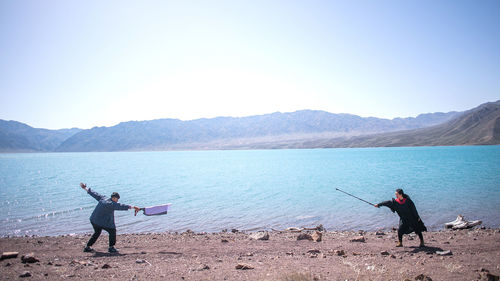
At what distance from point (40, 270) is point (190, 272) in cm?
357

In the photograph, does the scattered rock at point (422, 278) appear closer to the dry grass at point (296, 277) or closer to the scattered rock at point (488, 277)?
the scattered rock at point (488, 277)

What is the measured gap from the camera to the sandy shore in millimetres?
6617

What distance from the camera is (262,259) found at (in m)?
8.36

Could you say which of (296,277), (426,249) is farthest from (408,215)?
(296,277)

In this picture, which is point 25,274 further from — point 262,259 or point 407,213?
point 407,213

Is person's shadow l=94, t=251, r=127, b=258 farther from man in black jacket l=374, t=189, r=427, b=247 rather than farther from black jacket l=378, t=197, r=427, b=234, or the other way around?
black jacket l=378, t=197, r=427, b=234

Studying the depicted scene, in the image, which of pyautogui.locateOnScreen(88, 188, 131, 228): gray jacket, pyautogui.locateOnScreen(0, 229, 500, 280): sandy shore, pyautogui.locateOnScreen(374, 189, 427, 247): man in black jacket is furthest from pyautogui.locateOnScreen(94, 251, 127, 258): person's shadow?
pyautogui.locateOnScreen(374, 189, 427, 247): man in black jacket

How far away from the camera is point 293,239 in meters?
11.7

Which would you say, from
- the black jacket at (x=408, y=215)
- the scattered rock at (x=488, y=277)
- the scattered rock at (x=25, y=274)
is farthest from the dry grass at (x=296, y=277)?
the scattered rock at (x=25, y=274)

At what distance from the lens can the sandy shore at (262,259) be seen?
6617 millimetres

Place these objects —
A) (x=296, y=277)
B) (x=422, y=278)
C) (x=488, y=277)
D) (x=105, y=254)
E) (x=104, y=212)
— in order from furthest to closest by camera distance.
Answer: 1. (x=104, y=212)
2. (x=105, y=254)
3. (x=422, y=278)
4. (x=488, y=277)
5. (x=296, y=277)

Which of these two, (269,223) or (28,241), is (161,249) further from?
(269,223)

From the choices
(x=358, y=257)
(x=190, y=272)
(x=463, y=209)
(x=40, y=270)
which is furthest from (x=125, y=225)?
(x=463, y=209)

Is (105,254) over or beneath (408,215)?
beneath
